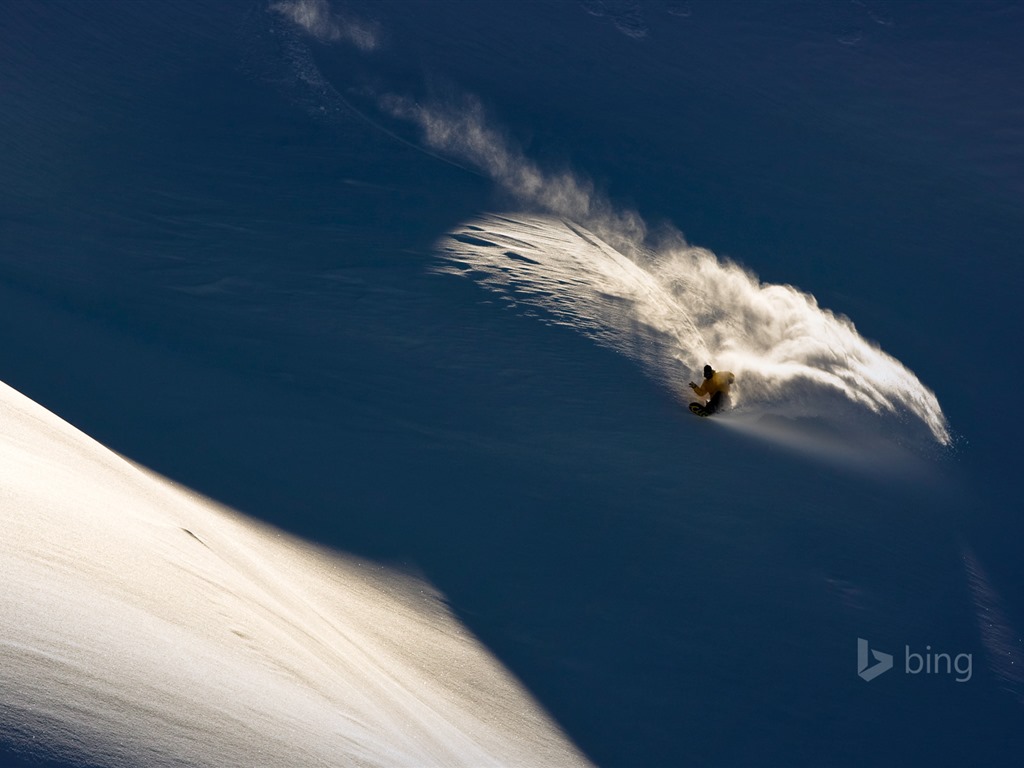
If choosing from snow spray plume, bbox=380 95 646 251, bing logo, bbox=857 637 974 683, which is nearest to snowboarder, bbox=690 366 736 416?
bing logo, bbox=857 637 974 683

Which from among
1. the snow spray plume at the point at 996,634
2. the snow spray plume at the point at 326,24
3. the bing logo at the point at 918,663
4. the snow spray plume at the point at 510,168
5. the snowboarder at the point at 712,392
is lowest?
the bing logo at the point at 918,663

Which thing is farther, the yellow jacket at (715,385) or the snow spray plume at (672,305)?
the snow spray plume at (672,305)

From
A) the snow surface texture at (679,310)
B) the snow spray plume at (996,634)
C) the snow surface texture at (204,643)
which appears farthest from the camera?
the snow surface texture at (679,310)

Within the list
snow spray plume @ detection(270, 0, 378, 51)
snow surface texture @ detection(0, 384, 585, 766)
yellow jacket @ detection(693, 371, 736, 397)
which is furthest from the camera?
snow spray plume @ detection(270, 0, 378, 51)

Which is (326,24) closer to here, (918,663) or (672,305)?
(672,305)

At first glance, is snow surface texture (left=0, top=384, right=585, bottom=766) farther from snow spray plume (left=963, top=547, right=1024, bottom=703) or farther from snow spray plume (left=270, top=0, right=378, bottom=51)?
snow spray plume (left=270, top=0, right=378, bottom=51)

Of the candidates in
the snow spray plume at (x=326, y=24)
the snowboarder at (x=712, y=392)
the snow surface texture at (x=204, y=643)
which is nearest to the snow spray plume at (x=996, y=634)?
the snowboarder at (x=712, y=392)

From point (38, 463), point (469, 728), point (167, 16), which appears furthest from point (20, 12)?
point (469, 728)

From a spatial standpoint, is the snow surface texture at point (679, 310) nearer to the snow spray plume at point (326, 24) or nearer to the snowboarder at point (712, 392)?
the snowboarder at point (712, 392)
